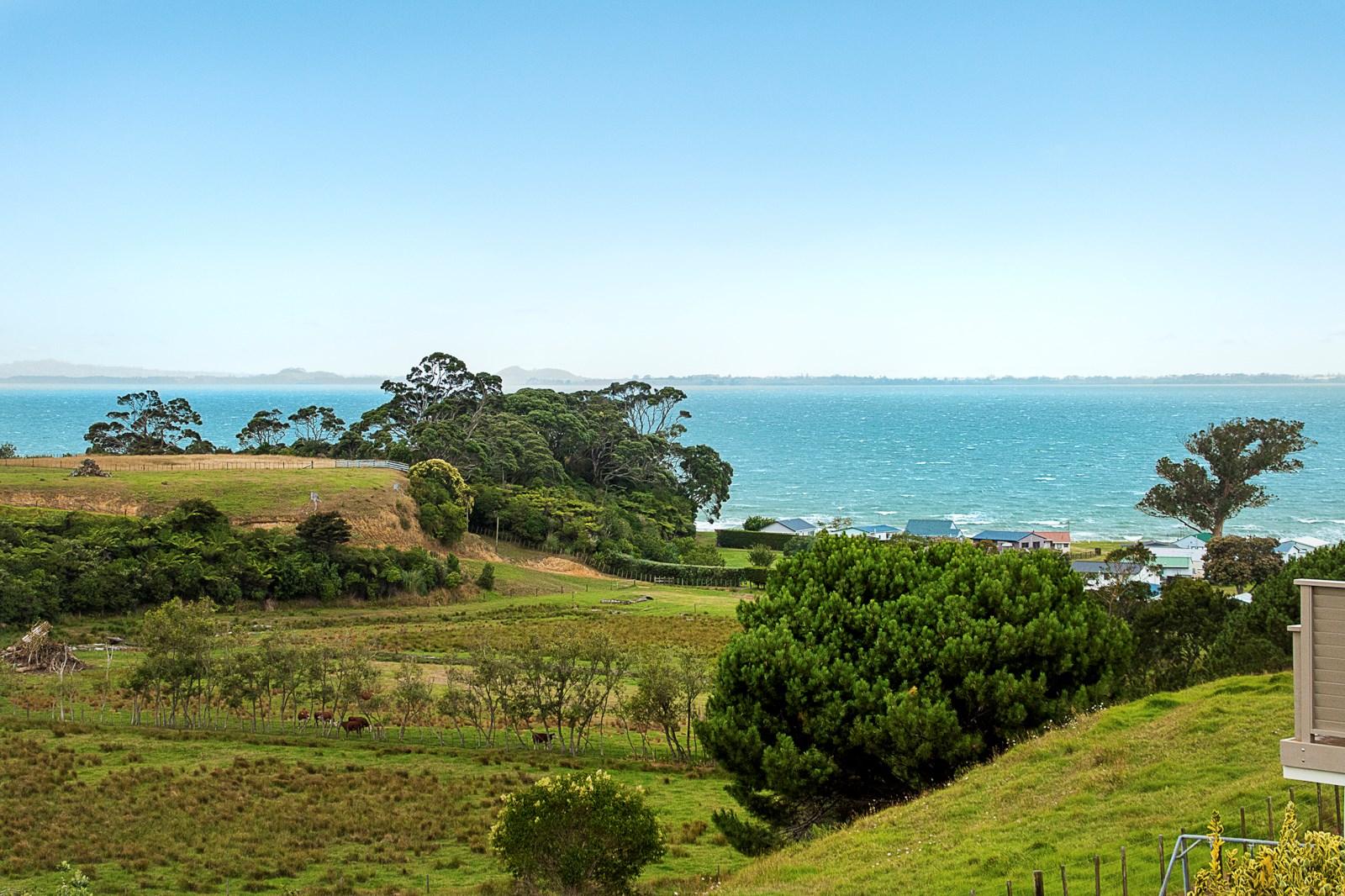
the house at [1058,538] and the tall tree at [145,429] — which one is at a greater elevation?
the tall tree at [145,429]

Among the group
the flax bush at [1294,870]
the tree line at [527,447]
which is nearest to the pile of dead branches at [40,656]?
the tree line at [527,447]

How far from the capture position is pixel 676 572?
75.8 meters

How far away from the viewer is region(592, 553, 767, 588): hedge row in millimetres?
74625

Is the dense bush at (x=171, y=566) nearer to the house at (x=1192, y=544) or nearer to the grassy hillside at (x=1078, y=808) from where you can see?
the grassy hillside at (x=1078, y=808)

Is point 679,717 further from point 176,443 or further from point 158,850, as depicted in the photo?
point 176,443

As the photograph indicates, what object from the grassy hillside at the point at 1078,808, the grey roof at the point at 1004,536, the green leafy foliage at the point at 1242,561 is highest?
the grassy hillside at the point at 1078,808

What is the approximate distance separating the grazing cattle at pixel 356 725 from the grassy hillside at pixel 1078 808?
1946 centimetres

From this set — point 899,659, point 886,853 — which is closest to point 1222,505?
point 899,659

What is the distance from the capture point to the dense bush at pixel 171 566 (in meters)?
49.6

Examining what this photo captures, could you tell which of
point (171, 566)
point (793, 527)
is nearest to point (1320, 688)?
point (171, 566)

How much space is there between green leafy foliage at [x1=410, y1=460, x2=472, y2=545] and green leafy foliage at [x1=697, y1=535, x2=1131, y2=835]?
52333mm

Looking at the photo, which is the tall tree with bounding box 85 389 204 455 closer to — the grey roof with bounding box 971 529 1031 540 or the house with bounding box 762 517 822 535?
the house with bounding box 762 517 822 535

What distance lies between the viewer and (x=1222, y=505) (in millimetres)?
81000

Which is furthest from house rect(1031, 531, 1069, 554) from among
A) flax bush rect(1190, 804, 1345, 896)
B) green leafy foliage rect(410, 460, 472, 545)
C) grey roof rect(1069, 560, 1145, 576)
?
flax bush rect(1190, 804, 1345, 896)
